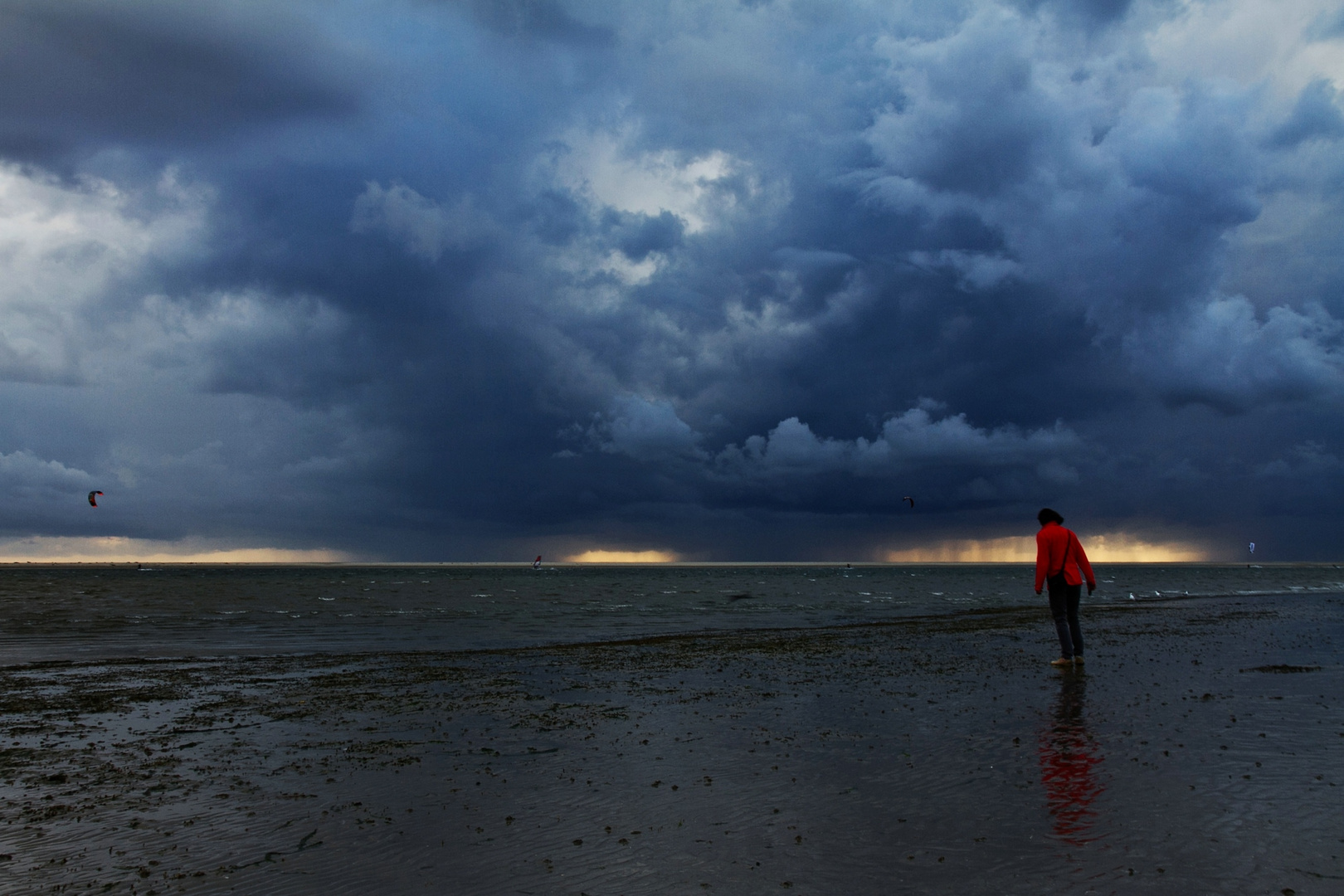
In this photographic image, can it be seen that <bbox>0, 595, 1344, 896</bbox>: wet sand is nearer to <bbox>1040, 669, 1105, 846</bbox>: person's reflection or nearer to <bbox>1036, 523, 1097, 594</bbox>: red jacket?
<bbox>1040, 669, 1105, 846</bbox>: person's reflection

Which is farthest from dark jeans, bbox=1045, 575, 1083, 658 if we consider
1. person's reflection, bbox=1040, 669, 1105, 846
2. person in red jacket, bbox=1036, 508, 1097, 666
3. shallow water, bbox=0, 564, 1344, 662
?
shallow water, bbox=0, 564, 1344, 662

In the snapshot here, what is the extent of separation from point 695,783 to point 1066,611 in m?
11.8

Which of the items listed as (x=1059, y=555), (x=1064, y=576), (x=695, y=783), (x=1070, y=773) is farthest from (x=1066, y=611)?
(x=695, y=783)

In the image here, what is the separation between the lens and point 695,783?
8.84 meters

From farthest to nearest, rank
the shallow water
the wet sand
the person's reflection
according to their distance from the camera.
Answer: the shallow water
the person's reflection
the wet sand

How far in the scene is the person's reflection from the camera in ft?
23.1

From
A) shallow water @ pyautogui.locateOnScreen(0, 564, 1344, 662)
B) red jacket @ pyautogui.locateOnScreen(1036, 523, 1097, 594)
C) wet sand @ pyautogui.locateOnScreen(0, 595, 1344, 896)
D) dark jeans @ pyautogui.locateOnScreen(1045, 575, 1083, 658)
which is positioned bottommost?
shallow water @ pyautogui.locateOnScreen(0, 564, 1344, 662)

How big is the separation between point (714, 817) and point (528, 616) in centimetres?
3976

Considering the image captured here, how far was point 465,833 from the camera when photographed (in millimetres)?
7359

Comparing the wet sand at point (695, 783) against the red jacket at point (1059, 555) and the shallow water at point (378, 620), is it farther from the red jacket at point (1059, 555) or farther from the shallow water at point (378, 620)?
the shallow water at point (378, 620)

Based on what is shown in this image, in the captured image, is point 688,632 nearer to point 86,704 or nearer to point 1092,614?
point 1092,614

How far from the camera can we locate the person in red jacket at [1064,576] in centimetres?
1734

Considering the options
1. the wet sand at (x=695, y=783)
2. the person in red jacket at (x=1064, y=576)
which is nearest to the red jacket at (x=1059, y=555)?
the person in red jacket at (x=1064, y=576)

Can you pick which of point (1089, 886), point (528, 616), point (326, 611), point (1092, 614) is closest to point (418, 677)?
point (1089, 886)
